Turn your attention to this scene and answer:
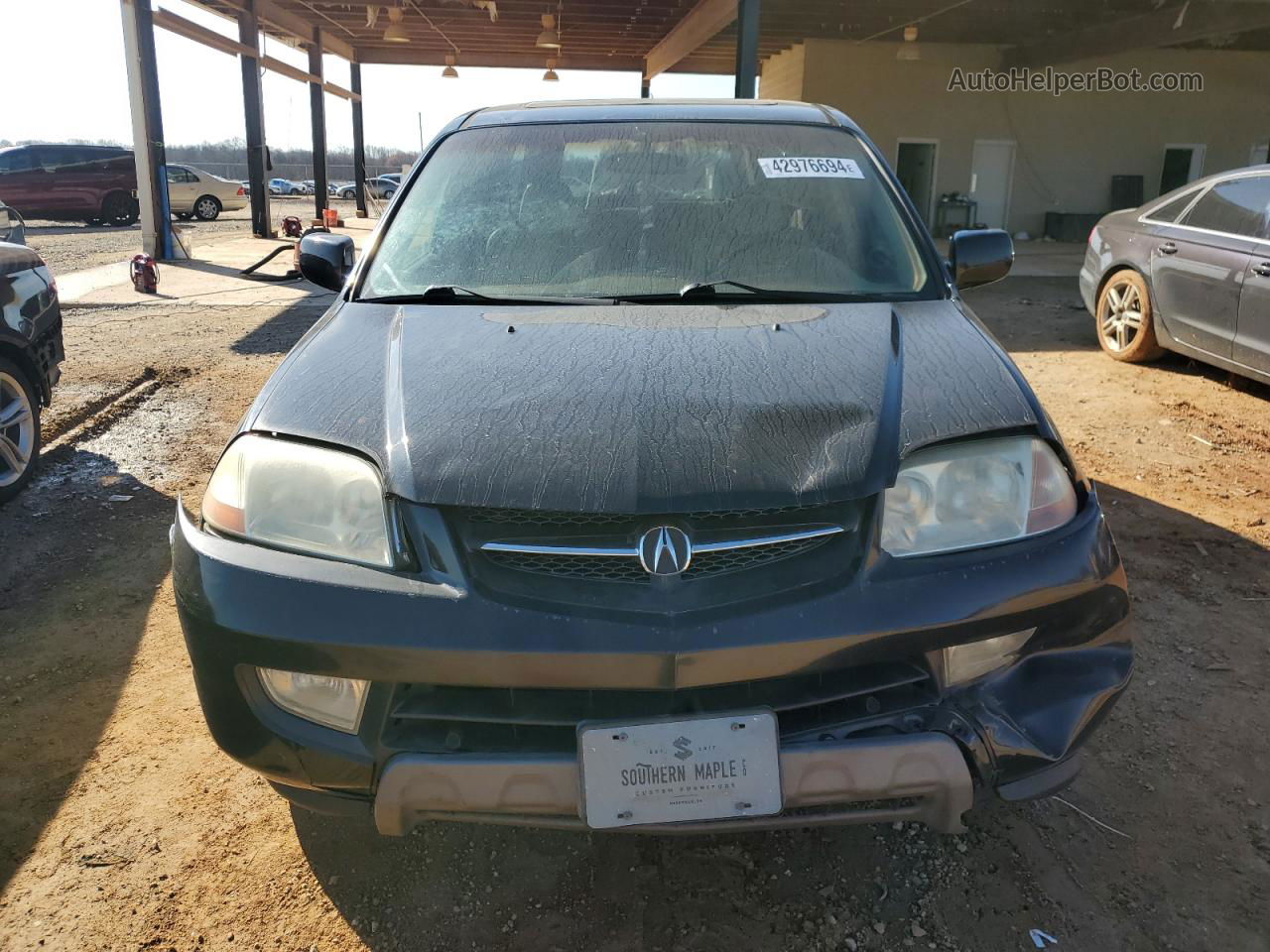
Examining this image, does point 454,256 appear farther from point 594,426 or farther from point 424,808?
point 424,808

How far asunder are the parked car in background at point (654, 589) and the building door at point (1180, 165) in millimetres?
21038

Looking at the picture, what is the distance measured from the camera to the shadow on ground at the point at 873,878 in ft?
6.38

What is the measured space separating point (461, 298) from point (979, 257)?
1.67 m

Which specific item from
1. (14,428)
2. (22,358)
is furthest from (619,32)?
(14,428)

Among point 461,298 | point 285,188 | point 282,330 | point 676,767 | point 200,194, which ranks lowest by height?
point 282,330

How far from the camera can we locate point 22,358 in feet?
14.8

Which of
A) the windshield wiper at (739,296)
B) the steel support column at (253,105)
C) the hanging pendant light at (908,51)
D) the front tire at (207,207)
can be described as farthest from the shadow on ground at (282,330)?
the front tire at (207,207)

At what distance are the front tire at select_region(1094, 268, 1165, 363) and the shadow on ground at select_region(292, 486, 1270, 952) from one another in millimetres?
5052

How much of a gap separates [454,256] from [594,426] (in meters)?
1.10

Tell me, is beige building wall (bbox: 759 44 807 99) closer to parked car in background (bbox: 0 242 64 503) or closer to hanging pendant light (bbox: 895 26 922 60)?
hanging pendant light (bbox: 895 26 922 60)

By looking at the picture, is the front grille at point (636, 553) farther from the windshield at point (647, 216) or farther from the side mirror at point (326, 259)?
the side mirror at point (326, 259)

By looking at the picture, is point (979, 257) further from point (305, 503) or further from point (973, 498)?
point (305, 503)

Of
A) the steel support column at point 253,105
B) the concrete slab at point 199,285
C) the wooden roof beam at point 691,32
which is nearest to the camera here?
the concrete slab at point 199,285

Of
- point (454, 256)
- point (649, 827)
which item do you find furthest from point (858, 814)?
point (454, 256)
